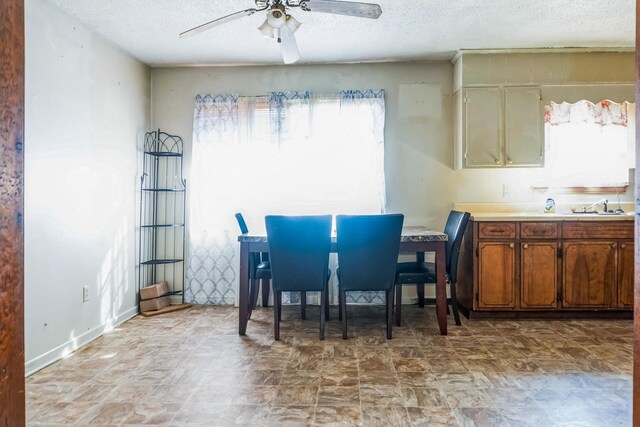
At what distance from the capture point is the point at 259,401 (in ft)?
6.64

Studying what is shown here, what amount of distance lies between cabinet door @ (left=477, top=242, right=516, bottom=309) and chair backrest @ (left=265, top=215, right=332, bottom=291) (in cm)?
141

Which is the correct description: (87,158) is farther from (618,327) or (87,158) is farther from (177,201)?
(618,327)

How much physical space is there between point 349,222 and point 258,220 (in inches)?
57.6

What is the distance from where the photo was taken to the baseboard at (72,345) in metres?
2.45

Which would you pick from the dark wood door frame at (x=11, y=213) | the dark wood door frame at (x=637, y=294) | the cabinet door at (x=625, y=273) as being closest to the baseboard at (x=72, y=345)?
the dark wood door frame at (x=11, y=213)

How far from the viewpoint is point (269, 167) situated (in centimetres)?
404

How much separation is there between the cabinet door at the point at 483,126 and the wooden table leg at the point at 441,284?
112 centimetres

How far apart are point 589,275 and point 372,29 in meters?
2.71

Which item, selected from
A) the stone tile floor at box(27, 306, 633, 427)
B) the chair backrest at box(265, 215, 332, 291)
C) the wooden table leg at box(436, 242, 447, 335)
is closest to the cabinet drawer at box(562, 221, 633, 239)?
the stone tile floor at box(27, 306, 633, 427)

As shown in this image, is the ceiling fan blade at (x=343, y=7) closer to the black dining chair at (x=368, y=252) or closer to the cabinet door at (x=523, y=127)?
the black dining chair at (x=368, y=252)

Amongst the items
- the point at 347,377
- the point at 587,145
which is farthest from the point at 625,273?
the point at 347,377

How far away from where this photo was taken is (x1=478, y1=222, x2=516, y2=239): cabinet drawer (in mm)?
3412

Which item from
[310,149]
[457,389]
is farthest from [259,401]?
[310,149]

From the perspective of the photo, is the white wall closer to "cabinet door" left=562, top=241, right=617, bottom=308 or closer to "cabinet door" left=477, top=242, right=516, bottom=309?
"cabinet door" left=477, top=242, right=516, bottom=309
